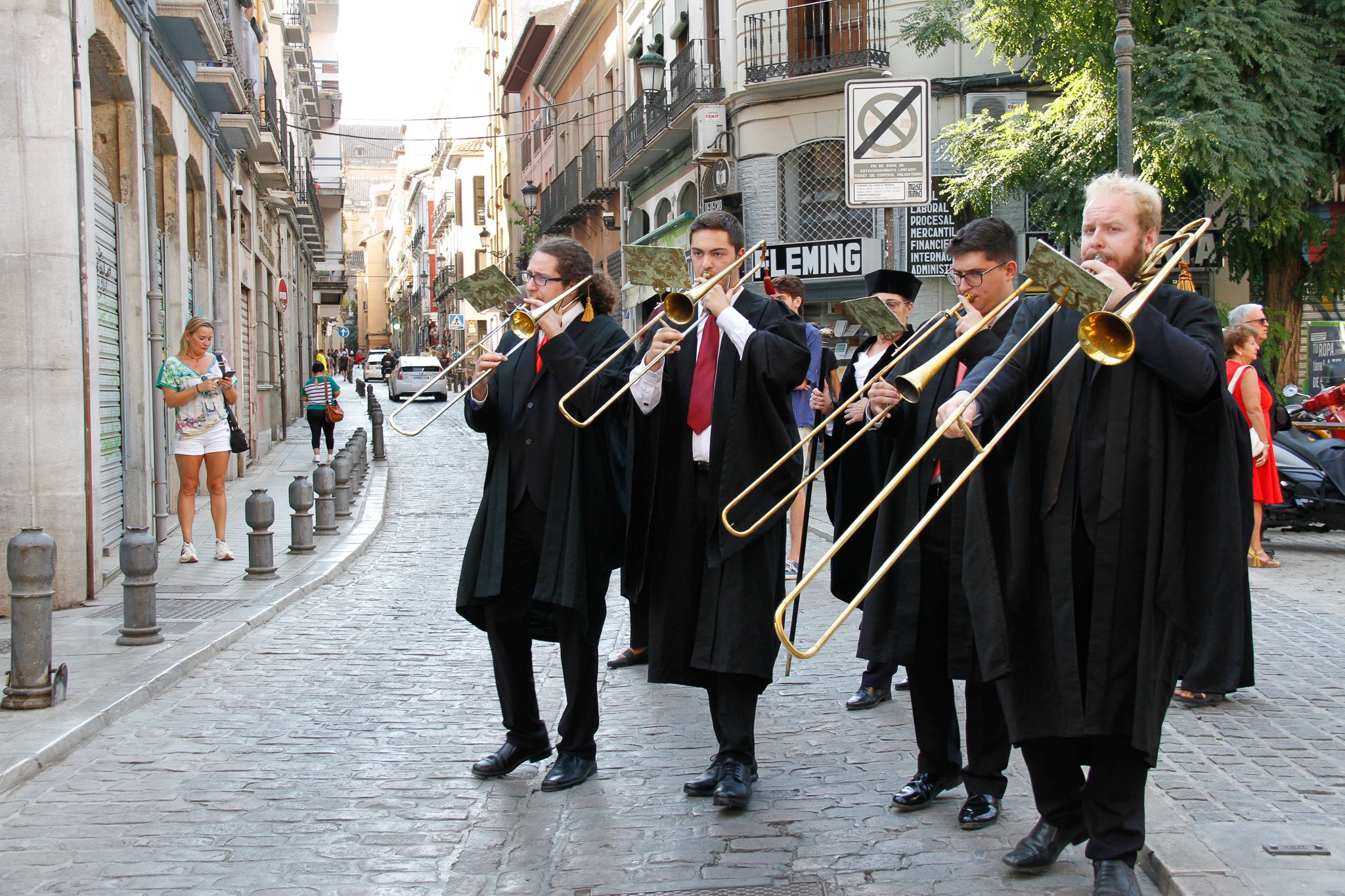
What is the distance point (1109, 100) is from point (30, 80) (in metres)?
12.5

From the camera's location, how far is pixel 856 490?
19.0ft

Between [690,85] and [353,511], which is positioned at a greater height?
[690,85]

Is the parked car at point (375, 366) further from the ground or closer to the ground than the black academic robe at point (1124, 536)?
further from the ground

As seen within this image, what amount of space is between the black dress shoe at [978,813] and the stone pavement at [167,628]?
11.3ft

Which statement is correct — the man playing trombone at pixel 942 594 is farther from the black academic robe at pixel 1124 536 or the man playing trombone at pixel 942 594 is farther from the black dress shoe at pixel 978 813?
the black academic robe at pixel 1124 536

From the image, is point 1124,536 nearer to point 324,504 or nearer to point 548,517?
point 548,517

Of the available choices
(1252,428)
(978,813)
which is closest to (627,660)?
(978,813)

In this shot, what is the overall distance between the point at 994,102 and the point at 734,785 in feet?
58.1

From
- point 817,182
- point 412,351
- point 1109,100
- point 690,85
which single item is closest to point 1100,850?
point 1109,100

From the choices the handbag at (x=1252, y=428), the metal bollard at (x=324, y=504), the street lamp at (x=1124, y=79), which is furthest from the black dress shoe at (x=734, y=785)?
the metal bollard at (x=324, y=504)

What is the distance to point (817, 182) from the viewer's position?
22094 mm

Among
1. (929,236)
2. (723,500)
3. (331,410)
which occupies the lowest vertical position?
(723,500)

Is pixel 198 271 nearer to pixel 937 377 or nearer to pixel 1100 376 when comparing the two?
pixel 937 377

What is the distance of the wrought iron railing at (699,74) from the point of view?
2322 centimetres
